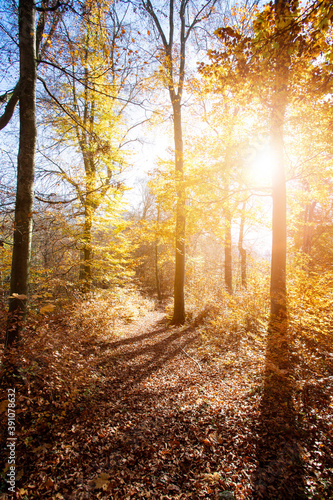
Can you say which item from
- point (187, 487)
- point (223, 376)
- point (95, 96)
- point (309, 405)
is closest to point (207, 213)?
point (223, 376)

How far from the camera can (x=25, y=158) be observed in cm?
398

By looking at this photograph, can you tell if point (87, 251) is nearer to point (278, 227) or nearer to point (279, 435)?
point (278, 227)

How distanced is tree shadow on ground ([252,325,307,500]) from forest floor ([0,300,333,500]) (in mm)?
12

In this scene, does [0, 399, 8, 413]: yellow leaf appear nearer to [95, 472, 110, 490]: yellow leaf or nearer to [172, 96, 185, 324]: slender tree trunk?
[95, 472, 110, 490]: yellow leaf

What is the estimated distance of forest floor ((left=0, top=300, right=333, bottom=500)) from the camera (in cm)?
238

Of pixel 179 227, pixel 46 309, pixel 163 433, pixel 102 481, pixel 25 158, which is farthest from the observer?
pixel 179 227

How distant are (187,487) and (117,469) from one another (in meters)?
0.90

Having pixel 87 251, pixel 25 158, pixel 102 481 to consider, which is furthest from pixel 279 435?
pixel 87 251

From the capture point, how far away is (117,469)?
2.64 metres

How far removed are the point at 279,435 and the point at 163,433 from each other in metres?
1.68

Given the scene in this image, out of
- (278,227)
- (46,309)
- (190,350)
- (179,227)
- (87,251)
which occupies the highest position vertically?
(179,227)

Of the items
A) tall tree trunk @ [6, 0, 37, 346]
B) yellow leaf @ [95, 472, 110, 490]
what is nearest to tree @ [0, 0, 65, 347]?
tall tree trunk @ [6, 0, 37, 346]

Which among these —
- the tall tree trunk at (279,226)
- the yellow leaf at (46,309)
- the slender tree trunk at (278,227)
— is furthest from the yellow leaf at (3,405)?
the slender tree trunk at (278,227)

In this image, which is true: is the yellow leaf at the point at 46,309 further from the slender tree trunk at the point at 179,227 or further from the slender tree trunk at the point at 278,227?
the slender tree trunk at the point at 179,227
